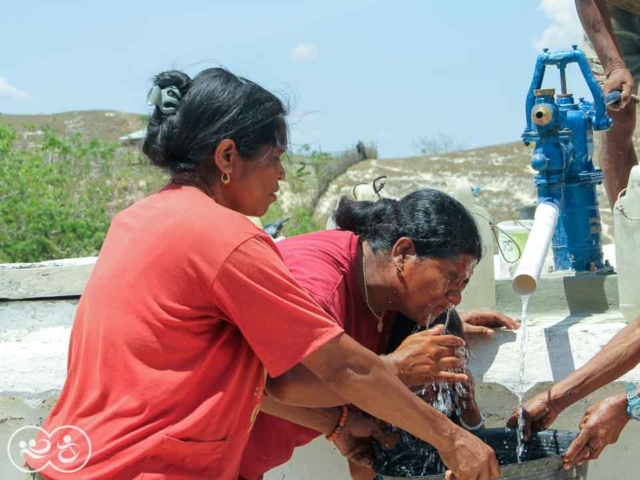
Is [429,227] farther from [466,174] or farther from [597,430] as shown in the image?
[466,174]

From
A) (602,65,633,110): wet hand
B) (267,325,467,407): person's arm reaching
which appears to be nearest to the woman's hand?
(267,325,467,407): person's arm reaching

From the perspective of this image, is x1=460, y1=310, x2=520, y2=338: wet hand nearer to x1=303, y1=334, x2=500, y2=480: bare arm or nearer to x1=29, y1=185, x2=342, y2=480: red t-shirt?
x1=303, y1=334, x2=500, y2=480: bare arm

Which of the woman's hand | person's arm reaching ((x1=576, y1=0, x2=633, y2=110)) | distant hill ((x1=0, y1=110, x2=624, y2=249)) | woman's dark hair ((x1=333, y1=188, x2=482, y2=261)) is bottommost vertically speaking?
distant hill ((x1=0, y1=110, x2=624, y2=249))

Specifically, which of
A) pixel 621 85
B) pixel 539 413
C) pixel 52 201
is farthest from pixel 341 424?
pixel 52 201

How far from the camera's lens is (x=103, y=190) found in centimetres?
1142

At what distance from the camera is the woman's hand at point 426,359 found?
2.44 metres

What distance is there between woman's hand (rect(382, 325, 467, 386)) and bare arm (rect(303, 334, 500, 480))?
21 centimetres

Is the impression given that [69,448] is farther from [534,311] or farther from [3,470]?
[534,311]

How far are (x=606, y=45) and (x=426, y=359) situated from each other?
2441mm

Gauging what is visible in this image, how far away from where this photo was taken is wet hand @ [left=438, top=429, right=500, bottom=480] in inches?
90.1

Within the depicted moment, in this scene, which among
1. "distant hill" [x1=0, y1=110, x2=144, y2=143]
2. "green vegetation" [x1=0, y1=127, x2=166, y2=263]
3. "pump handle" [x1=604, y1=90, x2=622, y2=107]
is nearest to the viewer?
"pump handle" [x1=604, y1=90, x2=622, y2=107]

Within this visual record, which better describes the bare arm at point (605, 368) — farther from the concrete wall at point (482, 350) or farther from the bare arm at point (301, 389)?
the bare arm at point (301, 389)

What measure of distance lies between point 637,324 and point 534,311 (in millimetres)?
835

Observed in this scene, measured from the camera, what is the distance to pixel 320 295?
2445 millimetres
